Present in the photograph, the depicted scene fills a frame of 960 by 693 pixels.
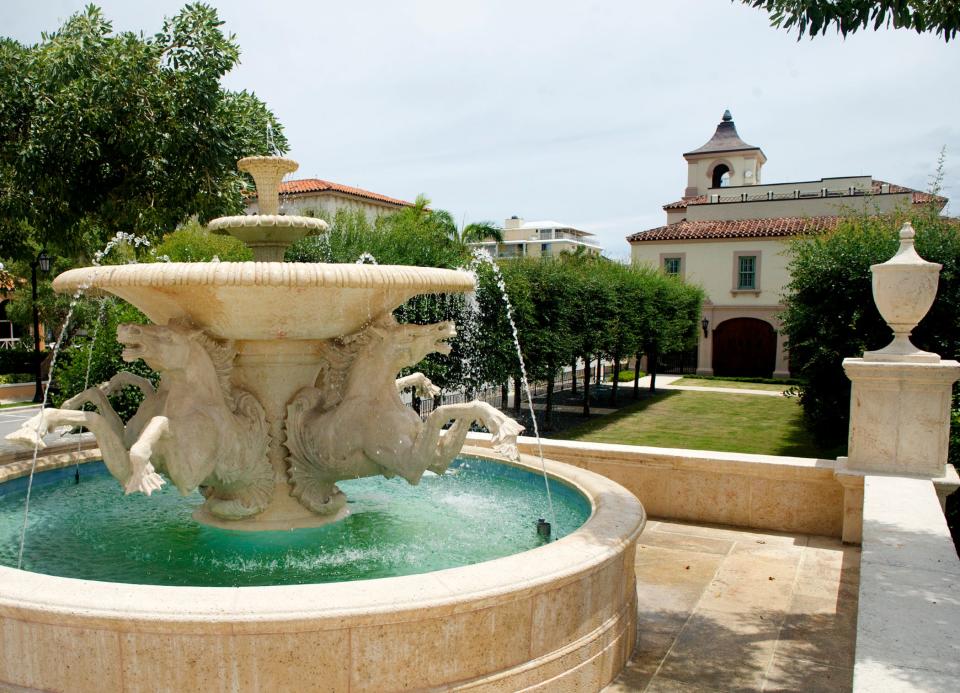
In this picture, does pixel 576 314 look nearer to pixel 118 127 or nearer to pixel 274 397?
pixel 118 127

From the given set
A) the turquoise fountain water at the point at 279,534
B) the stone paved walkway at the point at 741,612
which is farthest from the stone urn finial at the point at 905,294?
the turquoise fountain water at the point at 279,534

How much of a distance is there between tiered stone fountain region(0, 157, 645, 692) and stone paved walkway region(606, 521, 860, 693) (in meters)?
0.47

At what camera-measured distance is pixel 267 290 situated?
5082mm

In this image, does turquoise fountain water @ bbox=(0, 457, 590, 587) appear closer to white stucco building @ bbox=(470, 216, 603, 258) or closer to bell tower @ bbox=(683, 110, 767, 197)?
bell tower @ bbox=(683, 110, 767, 197)

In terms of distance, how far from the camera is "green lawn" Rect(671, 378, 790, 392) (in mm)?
30578

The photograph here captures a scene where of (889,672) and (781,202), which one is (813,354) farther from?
(781,202)

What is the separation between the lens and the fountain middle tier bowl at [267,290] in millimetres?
4621

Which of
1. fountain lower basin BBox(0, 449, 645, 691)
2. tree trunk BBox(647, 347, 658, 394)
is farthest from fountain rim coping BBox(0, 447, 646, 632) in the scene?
tree trunk BBox(647, 347, 658, 394)

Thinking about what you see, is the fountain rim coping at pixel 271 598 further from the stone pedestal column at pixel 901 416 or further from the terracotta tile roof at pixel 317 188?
the terracotta tile roof at pixel 317 188

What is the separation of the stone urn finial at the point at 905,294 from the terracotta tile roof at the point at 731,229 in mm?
29555

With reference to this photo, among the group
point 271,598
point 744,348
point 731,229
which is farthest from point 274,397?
point 731,229

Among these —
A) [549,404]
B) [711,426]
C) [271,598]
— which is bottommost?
[711,426]

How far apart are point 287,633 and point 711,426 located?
18062 mm

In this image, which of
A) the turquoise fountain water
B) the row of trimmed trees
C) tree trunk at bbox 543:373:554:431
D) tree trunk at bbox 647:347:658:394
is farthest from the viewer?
tree trunk at bbox 647:347:658:394
